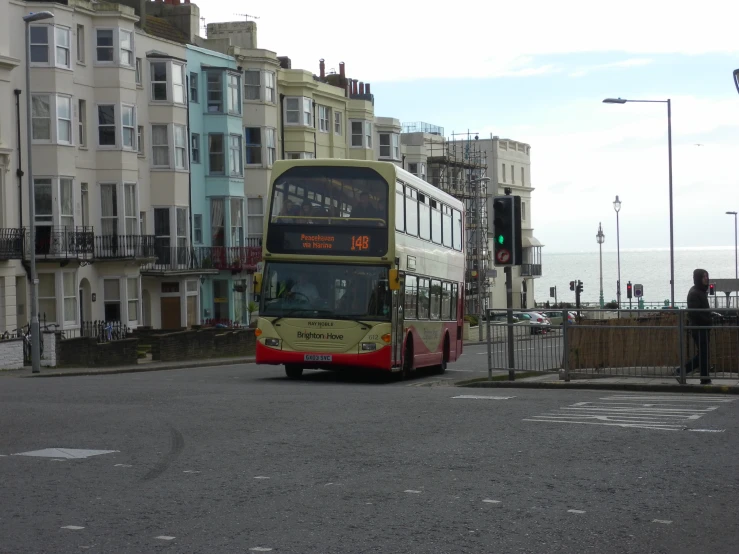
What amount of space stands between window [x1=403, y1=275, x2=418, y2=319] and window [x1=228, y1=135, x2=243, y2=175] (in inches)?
1255

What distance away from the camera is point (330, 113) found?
7019 cm

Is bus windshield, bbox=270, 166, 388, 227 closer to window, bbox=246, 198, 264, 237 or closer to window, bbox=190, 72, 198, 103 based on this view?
window, bbox=190, 72, 198, 103

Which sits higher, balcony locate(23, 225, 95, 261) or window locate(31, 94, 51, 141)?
window locate(31, 94, 51, 141)

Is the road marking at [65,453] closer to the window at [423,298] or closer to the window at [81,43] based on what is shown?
the window at [423,298]

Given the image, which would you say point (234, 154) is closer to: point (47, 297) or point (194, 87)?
point (194, 87)

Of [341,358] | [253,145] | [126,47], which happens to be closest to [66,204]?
[126,47]

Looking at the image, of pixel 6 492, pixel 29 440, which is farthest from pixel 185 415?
pixel 6 492

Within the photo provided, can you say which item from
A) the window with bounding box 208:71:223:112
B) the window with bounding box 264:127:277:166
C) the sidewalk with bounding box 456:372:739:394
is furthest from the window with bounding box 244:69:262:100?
the sidewalk with bounding box 456:372:739:394

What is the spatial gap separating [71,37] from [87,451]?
3664 centimetres

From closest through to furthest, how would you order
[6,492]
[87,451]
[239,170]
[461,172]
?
[6,492] → [87,451] → [239,170] → [461,172]

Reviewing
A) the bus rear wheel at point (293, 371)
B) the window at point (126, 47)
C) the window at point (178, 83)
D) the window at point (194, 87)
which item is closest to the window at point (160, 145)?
the window at point (178, 83)

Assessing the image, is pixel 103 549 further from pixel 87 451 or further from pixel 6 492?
pixel 87 451

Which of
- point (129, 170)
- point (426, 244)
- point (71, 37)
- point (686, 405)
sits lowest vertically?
point (686, 405)

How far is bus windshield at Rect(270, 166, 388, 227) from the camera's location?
79.9 ft
